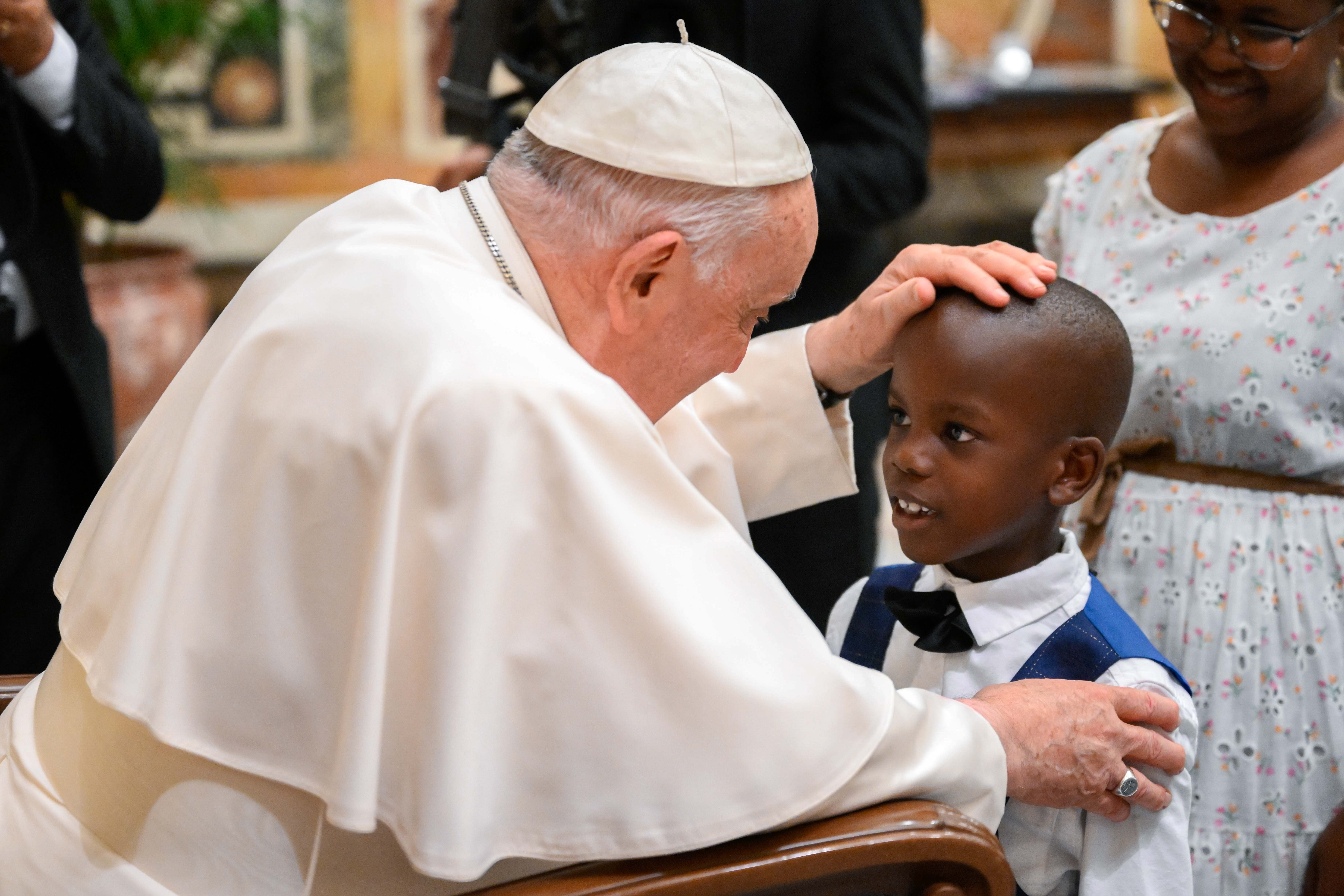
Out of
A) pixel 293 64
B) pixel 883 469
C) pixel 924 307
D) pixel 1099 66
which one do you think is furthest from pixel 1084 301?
pixel 1099 66

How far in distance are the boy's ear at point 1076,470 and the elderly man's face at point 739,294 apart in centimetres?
42

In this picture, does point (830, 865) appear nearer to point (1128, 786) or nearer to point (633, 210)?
point (1128, 786)

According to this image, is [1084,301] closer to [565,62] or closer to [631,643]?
[631,643]

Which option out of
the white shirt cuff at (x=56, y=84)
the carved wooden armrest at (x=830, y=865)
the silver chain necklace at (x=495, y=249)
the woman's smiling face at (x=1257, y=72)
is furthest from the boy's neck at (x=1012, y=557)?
the white shirt cuff at (x=56, y=84)

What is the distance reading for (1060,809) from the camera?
5.62 feet

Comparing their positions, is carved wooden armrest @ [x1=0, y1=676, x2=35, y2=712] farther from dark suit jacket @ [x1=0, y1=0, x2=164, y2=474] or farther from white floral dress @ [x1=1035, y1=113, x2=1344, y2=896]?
white floral dress @ [x1=1035, y1=113, x2=1344, y2=896]

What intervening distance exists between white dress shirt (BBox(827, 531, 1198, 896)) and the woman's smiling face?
0.81 meters

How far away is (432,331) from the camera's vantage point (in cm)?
150

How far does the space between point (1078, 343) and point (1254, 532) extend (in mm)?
645

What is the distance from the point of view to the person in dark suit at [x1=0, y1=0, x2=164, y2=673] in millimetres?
2783

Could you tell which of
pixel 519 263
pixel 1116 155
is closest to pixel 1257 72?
pixel 1116 155

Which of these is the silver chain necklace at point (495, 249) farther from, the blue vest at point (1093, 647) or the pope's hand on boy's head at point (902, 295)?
the blue vest at point (1093, 647)

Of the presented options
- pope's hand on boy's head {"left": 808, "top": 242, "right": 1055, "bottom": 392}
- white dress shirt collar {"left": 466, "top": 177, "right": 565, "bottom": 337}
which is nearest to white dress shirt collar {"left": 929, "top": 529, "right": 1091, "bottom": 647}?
pope's hand on boy's head {"left": 808, "top": 242, "right": 1055, "bottom": 392}

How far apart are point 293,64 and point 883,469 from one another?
720 centimetres
